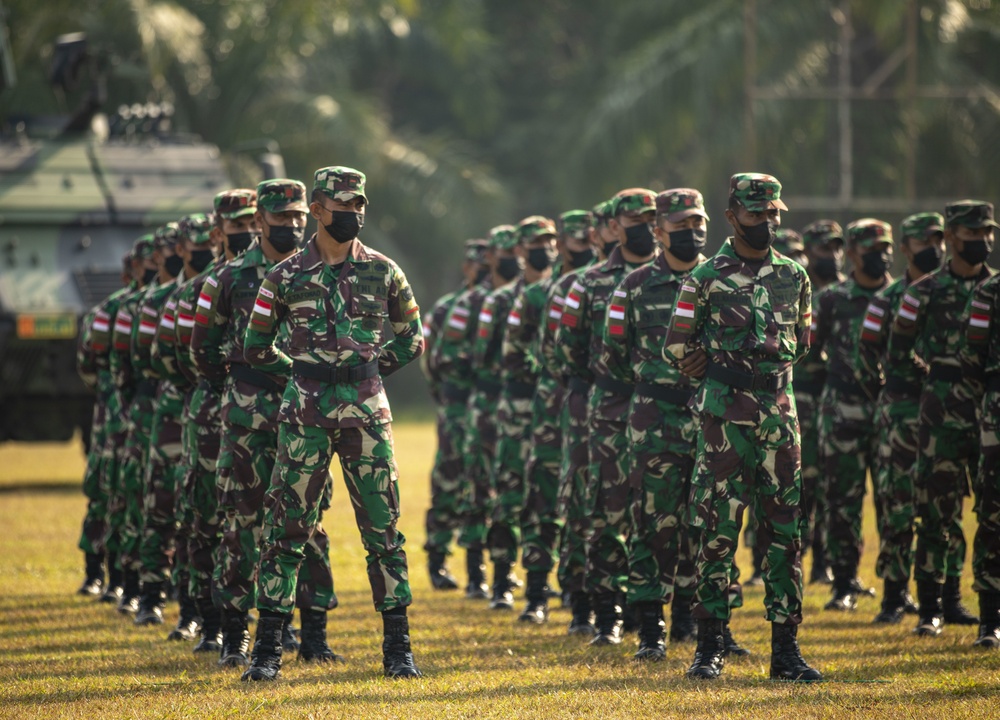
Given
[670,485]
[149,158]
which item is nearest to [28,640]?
[670,485]

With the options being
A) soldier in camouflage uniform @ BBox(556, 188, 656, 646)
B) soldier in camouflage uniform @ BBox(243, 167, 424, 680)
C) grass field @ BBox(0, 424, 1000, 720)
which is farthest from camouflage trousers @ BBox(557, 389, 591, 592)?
soldier in camouflage uniform @ BBox(243, 167, 424, 680)

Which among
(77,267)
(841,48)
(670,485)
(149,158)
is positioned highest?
(841,48)

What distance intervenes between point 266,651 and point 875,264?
15.3 ft

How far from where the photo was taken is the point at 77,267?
15320mm

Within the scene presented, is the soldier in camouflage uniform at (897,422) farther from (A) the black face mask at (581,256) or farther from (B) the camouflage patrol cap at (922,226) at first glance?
(A) the black face mask at (581,256)

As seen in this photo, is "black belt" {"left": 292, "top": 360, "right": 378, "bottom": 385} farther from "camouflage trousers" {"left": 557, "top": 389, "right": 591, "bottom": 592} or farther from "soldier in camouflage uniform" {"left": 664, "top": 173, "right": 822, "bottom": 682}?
"camouflage trousers" {"left": 557, "top": 389, "right": 591, "bottom": 592}

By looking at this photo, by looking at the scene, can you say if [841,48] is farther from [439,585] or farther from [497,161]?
[497,161]

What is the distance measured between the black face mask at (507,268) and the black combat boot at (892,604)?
328 cm

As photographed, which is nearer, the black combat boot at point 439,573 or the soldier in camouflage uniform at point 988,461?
the soldier in camouflage uniform at point 988,461

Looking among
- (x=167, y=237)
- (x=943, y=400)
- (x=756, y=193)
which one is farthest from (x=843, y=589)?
(x=167, y=237)

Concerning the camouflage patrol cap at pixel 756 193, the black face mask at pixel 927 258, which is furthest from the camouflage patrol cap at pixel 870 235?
the camouflage patrol cap at pixel 756 193

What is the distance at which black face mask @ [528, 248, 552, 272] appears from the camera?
9867 millimetres

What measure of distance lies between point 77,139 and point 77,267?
2.01 meters

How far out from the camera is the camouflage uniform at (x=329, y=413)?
7.18m
